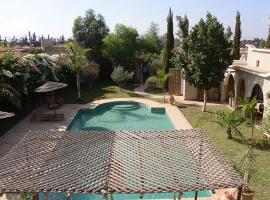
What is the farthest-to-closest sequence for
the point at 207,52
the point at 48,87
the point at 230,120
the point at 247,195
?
1. the point at 48,87
2. the point at 207,52
3. the point at 230,120
4. the point at 247,195

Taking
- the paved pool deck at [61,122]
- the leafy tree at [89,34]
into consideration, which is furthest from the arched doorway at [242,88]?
the leafy tree at [89,34]

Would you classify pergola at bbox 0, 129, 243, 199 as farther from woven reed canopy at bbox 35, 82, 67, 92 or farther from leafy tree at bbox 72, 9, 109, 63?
leafy tree at bbox 72, 9, 109, 63

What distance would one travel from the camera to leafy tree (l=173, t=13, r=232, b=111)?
22453 mm

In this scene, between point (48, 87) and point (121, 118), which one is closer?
point (48, 87)

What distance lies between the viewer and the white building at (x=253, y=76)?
20531mm

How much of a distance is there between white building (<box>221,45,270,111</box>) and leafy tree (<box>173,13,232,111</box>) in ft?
6.38

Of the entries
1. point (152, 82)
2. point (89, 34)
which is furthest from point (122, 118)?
point (89, 34)

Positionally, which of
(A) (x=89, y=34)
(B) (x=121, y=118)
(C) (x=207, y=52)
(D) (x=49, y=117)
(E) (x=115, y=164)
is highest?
(A) (x=89, y=34)

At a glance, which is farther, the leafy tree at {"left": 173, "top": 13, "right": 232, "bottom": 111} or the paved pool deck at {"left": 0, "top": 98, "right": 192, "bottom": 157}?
the leafy tree at {"left": 173, "top": 13, "right": 232, "bottom": 111}

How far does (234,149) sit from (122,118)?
10.4 meters

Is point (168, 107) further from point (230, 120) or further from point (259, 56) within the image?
point (230, 120)

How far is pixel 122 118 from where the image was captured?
24781 mm

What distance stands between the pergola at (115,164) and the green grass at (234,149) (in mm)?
3846

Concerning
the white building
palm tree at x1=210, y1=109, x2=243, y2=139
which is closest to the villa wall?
the white building
